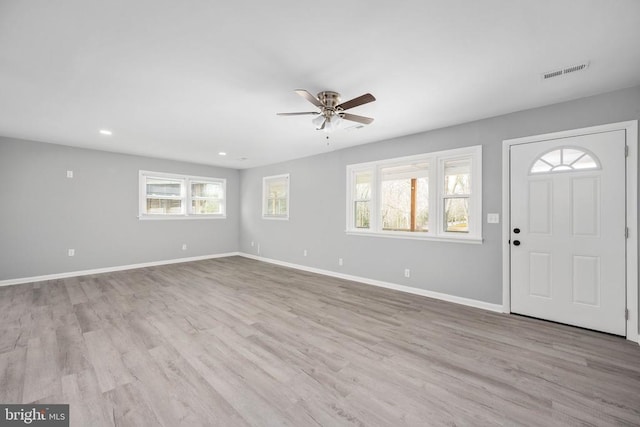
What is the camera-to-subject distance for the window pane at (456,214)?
389 centimetres

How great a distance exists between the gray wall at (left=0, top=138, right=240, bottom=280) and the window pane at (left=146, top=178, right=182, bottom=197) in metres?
0.28

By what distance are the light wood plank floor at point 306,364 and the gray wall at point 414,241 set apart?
1.74 feet

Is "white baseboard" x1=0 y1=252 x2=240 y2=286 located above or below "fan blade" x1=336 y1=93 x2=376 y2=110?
below

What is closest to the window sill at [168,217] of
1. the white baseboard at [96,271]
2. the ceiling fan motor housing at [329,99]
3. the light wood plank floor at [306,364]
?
the white baseboard at [96,271]

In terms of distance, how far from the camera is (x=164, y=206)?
6633mm

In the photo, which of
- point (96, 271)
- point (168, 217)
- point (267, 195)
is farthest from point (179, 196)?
point (96, 271)

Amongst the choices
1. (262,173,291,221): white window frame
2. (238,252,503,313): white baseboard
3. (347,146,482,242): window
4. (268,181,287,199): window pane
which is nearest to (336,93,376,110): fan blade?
(347,146,482,242): window

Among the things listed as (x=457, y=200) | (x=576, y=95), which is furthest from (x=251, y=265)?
(x=576, y=95)

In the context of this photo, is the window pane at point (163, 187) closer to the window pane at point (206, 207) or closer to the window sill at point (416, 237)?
the window pane at point (206, 207)

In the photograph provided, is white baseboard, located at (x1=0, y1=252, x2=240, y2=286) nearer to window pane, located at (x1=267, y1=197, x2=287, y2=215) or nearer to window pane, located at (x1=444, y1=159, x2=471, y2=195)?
window pane, located at (x1=267, y1=197, x2=287, y2=215)

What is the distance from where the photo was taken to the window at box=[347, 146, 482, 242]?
12.5 ft

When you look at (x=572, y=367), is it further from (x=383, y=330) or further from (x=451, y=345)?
(x=383, y=330)

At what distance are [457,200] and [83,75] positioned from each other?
473 cm

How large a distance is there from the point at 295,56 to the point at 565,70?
2.49 m
